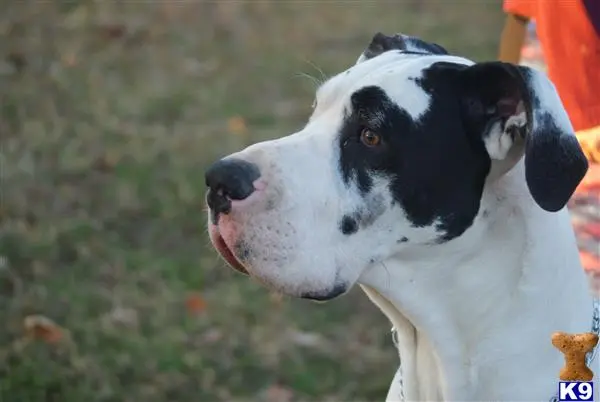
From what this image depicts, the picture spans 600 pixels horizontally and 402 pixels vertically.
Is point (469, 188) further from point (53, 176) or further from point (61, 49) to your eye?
point (61, 49)

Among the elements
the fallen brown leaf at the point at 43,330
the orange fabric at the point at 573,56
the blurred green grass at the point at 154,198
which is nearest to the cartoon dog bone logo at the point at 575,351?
the orange fabric at the point at 573,56

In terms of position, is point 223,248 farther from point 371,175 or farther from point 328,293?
point 371,175

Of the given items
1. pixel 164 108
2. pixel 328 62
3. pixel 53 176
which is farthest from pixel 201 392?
pixel 328 62

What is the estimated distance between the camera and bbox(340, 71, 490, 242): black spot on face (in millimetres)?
2154

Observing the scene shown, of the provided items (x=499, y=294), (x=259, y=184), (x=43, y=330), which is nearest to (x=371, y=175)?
(x=259, y=184)

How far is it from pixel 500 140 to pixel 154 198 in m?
2.75

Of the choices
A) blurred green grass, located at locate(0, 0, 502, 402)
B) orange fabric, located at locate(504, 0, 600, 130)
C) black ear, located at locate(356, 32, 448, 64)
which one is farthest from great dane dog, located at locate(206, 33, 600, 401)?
blurred green grass, located at locate(0, 0, 502, 402)

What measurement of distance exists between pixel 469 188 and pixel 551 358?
42cm

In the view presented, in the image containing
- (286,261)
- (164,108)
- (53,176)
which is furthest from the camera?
(164,108)

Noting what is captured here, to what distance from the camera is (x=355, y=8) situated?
24.5 ft

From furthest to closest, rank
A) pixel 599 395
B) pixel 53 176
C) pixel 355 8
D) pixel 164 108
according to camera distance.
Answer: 1. pixel 355 8
2. pixel 164 108
3. pixel 53 176
4. pixel 599 395

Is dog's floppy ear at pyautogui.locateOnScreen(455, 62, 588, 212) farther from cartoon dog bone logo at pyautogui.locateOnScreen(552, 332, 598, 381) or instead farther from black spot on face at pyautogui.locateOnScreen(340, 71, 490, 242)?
cartoon dog bone logo at pyautogui.locateOnScreen(552, 332, 598, 381)

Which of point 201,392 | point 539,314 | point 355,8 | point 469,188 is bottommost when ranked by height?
point 201,392

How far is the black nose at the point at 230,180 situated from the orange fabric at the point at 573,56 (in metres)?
1.44
